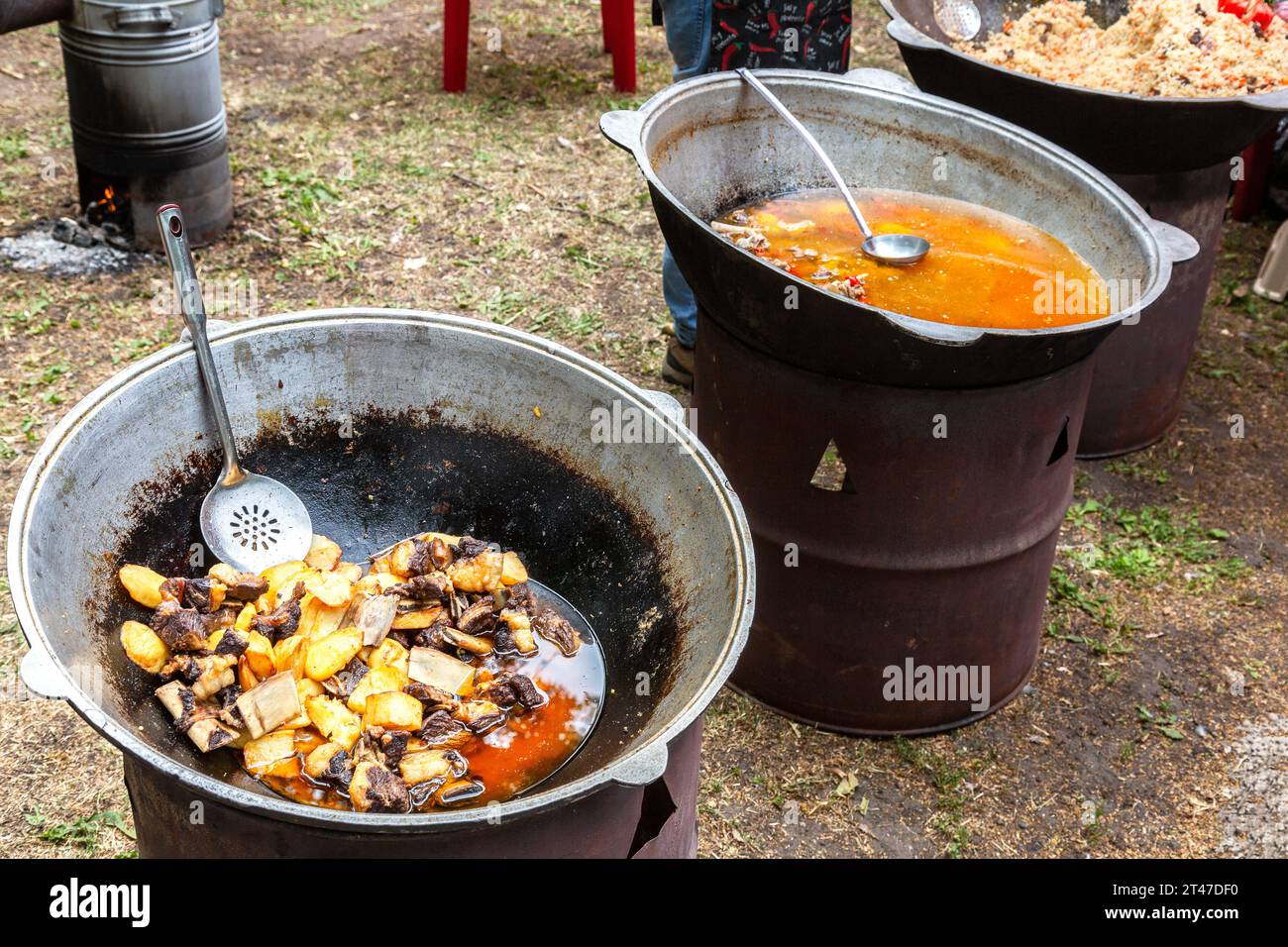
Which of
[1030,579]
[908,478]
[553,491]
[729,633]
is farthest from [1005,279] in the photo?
[729,633]

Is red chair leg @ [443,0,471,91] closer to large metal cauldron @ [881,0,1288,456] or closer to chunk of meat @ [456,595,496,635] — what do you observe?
large metal cauldron @ [881,0,1288,456]

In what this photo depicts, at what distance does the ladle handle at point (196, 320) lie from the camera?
93.0 inches

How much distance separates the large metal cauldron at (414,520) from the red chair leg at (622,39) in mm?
5253

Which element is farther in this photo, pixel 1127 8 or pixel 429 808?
pixel 1127 8

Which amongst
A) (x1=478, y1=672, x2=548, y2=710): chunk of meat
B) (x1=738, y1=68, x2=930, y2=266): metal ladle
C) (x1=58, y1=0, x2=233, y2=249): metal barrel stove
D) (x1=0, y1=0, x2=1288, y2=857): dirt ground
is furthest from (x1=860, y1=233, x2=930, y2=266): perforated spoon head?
(x1=58, y1=0, x2=233, y2=249): metal barrel stove

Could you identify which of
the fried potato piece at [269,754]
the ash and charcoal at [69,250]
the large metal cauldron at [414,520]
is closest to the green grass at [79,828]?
the large metal cauldron at [414,520]

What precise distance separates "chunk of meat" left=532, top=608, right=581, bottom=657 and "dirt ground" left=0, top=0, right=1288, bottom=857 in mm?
1005

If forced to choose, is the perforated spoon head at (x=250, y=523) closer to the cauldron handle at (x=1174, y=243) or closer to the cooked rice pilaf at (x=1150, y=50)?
the cauldron handle at (x=1174, y=243)

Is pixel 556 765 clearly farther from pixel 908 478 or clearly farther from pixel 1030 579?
pixel 1030 579

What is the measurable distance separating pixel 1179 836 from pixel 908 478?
4.36ft

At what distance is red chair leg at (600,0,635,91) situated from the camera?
289 inches

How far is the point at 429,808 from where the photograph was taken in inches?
89.0

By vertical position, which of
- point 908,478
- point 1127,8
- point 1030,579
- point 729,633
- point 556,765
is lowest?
point 1030,579

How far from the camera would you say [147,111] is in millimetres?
5223
